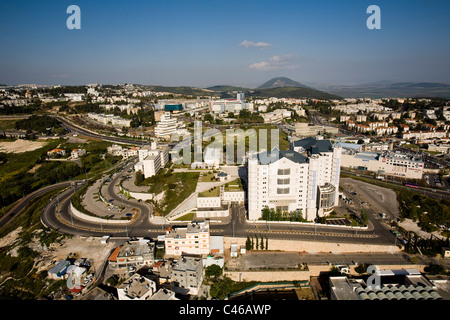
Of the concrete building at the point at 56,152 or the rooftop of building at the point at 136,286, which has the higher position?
the concrete building at the point at 56,152

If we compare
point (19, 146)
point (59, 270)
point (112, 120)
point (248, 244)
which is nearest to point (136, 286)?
point (59, 270)

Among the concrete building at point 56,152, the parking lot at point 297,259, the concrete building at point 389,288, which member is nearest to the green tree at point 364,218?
the parking lot at point 297,259

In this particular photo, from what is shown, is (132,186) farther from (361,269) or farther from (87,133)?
(87,133)

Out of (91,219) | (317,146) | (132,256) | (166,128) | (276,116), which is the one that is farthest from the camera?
(276,116)

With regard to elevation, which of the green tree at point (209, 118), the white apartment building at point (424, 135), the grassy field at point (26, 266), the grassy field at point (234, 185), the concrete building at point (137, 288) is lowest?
the grassy field at point (26, 266)

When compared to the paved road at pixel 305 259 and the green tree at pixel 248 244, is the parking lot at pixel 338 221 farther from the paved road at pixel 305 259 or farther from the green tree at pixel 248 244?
the green tree at pixel 248 244
